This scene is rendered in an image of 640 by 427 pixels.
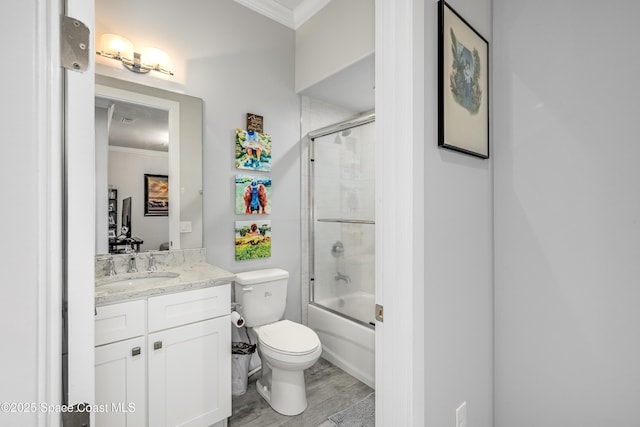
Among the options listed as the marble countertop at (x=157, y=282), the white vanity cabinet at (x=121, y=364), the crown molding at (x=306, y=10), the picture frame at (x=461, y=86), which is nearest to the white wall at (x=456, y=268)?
the picture frame at (x=461, y=86)

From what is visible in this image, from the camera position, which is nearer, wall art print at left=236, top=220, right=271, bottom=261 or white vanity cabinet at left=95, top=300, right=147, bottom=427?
white vanity cabinet at left=95, top=300, right=147, bottom=427

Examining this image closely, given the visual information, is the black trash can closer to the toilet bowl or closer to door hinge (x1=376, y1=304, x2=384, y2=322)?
the toilet bowl

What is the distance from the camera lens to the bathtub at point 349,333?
7.19 ft

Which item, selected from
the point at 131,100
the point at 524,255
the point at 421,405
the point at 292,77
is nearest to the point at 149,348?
the point at 421,405

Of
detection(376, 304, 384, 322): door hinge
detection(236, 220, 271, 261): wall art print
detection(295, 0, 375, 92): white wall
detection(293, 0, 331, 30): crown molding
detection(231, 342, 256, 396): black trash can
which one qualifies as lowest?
detection(231, 342, 256, 396): black trash can

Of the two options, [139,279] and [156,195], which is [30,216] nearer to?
[139,279]

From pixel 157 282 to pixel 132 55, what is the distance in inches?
53.2

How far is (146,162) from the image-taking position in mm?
1873

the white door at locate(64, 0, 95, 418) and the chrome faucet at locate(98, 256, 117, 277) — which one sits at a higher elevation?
the white door at locate(64, 0, 95, 418)

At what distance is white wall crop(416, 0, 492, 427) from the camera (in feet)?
3.30

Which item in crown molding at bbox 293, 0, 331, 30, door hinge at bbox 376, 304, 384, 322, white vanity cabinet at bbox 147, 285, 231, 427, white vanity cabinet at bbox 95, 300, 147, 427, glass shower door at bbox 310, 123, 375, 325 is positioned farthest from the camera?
glass shower door at bbox 310, 123, 375, 325

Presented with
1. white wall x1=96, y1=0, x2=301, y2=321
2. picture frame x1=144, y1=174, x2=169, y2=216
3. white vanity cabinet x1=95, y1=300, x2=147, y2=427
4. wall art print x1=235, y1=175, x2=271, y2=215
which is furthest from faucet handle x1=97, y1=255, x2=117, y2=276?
wall art print x1=235, y1=175, x2=271, y2=215

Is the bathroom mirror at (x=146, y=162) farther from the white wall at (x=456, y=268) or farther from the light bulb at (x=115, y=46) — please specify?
the white wall at (x=456, y=268)

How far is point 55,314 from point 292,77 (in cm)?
249
